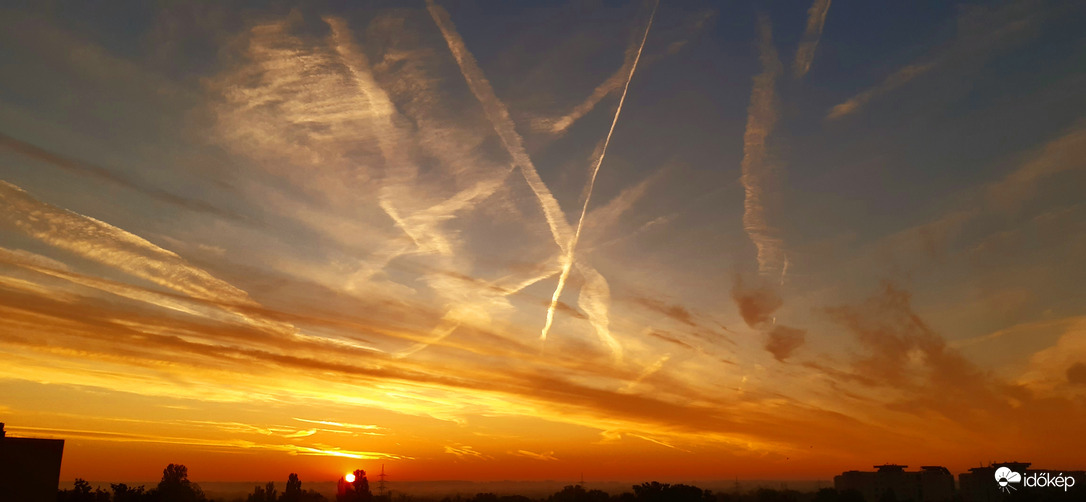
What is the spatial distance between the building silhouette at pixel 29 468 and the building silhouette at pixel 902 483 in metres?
176

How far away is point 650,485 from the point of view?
364 feet

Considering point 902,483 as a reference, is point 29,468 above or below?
above

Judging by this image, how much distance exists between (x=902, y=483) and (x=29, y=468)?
18930cm

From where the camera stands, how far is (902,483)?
172125 millimetres

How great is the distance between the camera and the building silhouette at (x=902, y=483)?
171m

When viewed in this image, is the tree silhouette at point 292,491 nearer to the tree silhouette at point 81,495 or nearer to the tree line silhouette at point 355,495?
the tree line silhouette at point 355,495

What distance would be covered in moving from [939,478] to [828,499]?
78934 millimetres

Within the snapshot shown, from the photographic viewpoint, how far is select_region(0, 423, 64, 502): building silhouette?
39531mm

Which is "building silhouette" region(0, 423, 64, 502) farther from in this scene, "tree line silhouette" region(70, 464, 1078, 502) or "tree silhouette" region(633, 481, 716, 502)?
"tree silhouette" region(633, 481, 716, 502)

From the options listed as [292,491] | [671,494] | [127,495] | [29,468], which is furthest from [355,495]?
[29,468]

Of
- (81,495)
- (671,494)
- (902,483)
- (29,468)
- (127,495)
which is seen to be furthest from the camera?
(902,483)

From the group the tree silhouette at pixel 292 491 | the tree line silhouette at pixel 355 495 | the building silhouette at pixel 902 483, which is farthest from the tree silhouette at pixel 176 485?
the building silhouette at pixel 902 483

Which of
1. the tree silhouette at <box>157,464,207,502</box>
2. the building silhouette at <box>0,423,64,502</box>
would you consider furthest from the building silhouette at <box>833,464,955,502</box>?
the building silhouette at <box>0,423,64,502</box>

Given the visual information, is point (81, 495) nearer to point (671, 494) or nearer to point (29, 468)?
point (29, 468)
